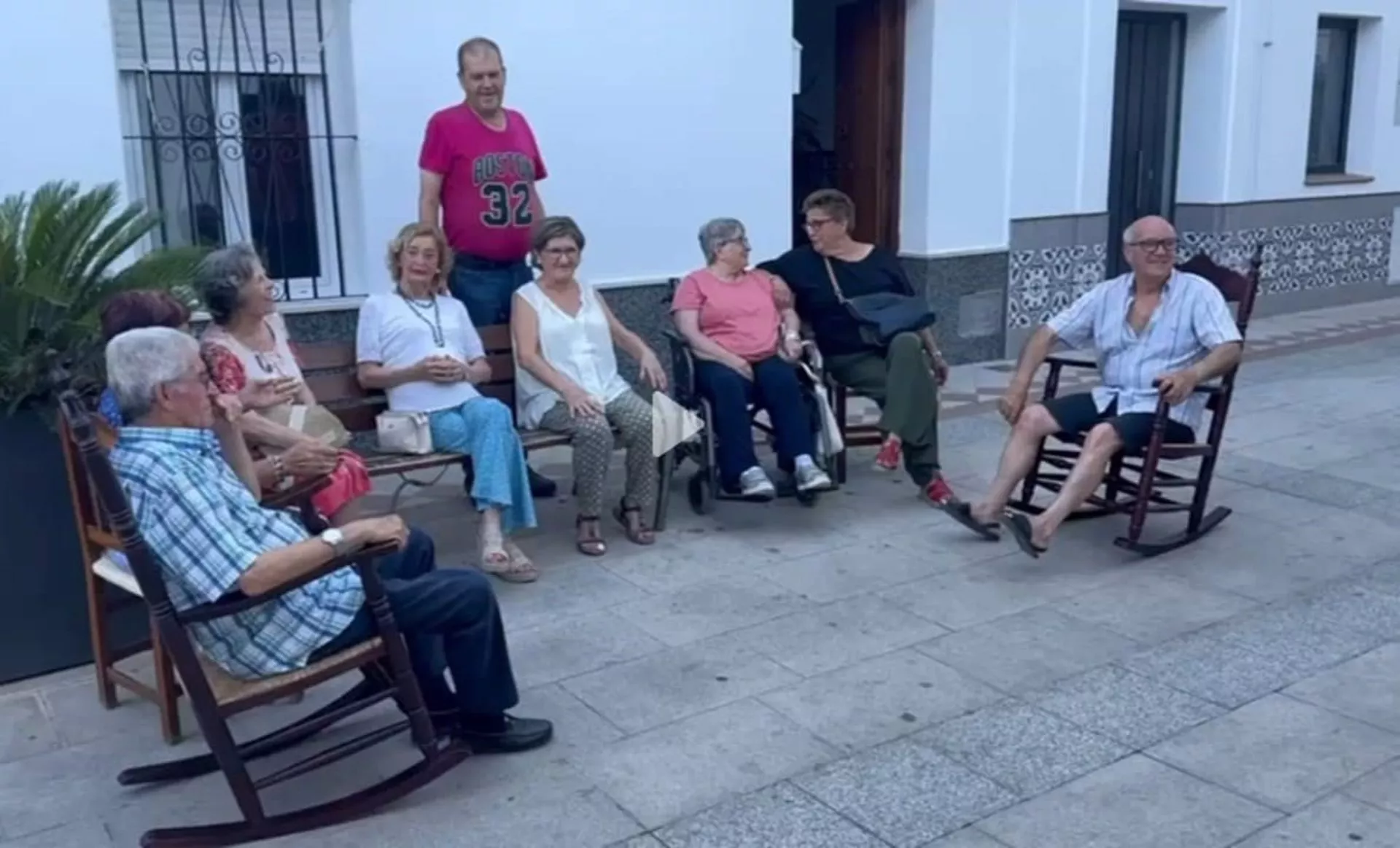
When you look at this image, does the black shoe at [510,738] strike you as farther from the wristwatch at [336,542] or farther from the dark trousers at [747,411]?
the dark trousers at [747,411]

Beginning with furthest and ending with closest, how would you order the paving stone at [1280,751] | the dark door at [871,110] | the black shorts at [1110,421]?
1. the dark door at [871,110]
2. the black shorts at [1110,421]
3. the paving stone at [1280,751]

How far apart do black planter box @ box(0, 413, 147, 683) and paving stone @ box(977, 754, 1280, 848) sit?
2.31m

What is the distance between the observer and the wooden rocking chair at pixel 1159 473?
443 centimetres

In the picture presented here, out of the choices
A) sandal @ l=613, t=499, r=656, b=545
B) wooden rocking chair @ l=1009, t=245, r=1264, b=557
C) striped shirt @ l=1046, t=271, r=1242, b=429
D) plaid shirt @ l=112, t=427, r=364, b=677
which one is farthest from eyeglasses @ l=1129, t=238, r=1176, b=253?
plaid shirt @ l=112, t=427, r=364, b=677

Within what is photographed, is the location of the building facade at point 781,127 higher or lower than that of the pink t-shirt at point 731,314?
higher

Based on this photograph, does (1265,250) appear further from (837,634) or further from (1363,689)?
(837,634)

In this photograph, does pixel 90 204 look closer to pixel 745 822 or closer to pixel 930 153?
pixel 745 822

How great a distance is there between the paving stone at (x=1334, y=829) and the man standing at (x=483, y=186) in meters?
3.22

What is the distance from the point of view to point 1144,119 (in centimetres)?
915

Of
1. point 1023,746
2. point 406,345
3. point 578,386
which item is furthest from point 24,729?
point 1023,746

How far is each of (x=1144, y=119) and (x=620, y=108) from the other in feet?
15.1

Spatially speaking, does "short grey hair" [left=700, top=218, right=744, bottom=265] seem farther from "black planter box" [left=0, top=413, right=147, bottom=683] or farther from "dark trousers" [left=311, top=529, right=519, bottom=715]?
"black planter box" [left=0, top=413, right=147, bottom=683]

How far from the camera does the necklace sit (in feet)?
14.5

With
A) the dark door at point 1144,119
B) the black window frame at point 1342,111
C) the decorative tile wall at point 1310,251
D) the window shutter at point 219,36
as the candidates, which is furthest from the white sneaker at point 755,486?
the black window frame at point 1342,111
